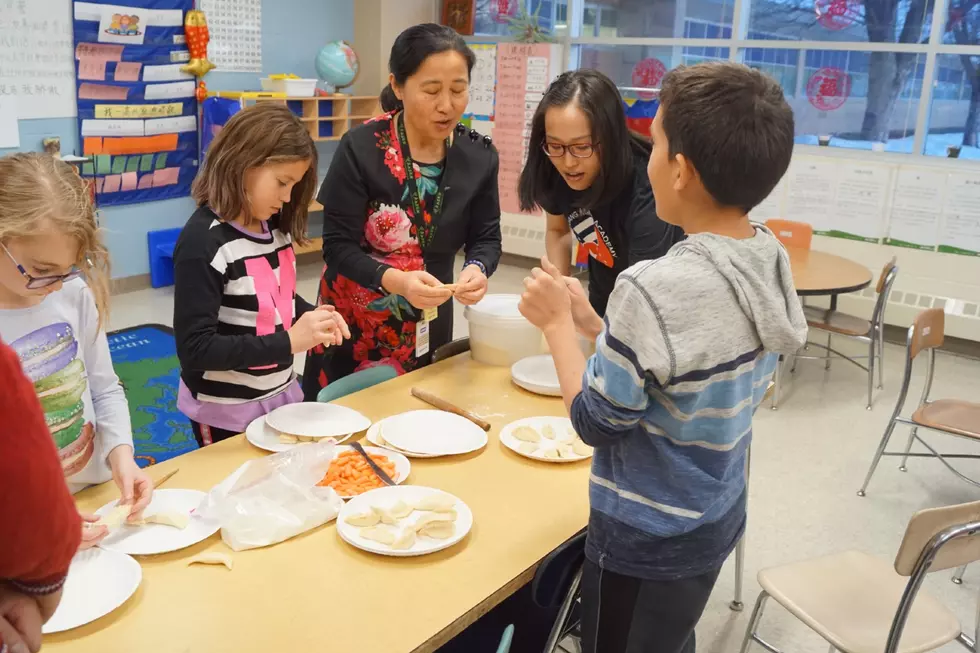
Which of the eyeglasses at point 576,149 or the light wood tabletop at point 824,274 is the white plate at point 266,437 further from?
the light wood tabletop at point 824,274

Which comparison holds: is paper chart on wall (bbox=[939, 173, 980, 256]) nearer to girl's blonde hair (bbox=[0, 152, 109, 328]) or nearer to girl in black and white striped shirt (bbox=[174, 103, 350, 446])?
girl in black and white striped shirt (bbox=[174, 103, 350, 446])

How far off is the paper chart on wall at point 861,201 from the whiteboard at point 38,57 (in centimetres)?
443

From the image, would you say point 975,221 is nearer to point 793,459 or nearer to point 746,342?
point 793,459

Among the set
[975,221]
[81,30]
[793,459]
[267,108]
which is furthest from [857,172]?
[81,30]

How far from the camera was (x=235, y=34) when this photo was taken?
5391 mm

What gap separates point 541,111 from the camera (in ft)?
6.52

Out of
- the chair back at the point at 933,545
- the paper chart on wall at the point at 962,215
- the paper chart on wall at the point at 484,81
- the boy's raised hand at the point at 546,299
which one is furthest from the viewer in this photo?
the paper chart on wall at the point at 484,81

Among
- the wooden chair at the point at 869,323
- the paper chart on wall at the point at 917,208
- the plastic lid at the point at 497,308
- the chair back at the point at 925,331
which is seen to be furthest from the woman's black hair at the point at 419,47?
the paper chart on wall at the point at 917,208

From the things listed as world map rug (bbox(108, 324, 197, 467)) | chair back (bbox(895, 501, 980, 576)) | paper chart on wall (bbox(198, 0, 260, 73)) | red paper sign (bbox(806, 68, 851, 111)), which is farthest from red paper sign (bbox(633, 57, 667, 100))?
chair back (bbox(895, 501, 980, 576))

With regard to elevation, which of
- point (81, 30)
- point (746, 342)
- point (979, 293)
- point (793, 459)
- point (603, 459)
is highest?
point (81, 30)

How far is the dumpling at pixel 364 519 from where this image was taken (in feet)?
4.38

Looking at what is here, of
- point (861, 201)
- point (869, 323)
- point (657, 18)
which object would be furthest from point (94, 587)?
point (657, 18)

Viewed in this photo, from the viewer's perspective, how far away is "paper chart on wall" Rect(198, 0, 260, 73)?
5262mm

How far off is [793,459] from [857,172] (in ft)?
7.03
